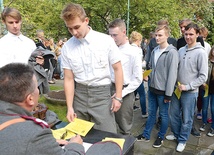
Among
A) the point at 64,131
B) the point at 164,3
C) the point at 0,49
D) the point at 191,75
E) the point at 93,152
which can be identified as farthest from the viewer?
the point at 164,3

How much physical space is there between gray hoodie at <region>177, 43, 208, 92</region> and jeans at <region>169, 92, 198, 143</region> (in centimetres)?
14

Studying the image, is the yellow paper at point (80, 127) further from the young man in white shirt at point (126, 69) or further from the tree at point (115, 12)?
the tree at point (115, 12)

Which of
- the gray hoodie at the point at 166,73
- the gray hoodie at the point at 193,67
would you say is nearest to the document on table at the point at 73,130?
the gray hoodie at the point at 166,73

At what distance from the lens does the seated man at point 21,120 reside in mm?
1118

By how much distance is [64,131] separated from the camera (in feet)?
6.05

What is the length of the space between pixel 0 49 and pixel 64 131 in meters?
1.34

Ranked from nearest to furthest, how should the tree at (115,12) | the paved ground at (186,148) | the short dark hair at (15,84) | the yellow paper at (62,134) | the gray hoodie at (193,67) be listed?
the short dark hair at (15,84)
the yellow paper at (62,134)
the gray hoodie at (193,67)
the paved ground at (186,148)
the tree at (115,12)

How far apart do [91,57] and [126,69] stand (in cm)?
81


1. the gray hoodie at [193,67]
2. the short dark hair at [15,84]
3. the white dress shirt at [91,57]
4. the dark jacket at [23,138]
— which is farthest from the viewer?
the gray hoodie at [193,67]

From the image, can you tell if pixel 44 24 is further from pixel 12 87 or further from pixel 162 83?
pixel 12 87

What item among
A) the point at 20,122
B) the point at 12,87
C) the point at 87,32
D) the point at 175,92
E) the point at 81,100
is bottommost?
the point at 175,92

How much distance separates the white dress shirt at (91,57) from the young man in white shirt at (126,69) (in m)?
0.53

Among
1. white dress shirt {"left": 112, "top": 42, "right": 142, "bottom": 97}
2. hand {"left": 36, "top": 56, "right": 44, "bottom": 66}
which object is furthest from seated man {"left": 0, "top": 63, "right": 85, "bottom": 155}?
white dress shirt {"left": 112, "top": 42, "right": 142, "bottom": 97}

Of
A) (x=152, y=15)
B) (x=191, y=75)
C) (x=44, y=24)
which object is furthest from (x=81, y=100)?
(x=44, y=24)
